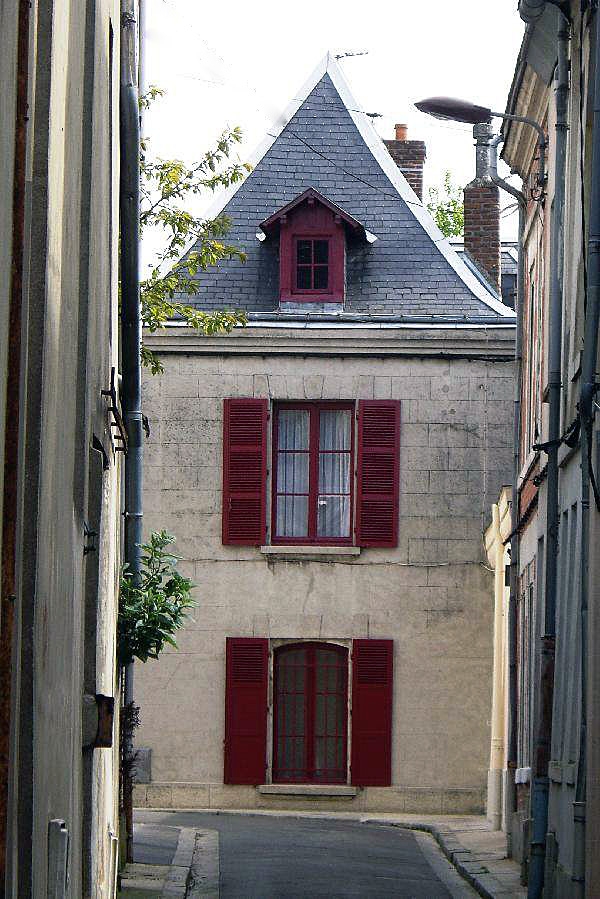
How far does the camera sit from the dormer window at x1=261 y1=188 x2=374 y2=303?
22062 millimetres

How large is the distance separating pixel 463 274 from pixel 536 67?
329 inches

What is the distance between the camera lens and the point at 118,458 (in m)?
11.6

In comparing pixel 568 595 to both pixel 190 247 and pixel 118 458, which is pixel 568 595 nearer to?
pixel 118 458

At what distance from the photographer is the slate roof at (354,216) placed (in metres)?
22.0

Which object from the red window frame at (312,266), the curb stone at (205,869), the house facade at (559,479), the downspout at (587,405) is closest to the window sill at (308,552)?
the red window frame at (312,266)

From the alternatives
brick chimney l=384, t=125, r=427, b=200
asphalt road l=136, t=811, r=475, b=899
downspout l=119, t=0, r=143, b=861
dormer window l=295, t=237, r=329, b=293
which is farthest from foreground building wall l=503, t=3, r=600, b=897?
brick chimney l=384, t=125, r=427, b=200

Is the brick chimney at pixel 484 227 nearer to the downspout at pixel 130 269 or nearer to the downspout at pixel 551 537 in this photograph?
the downspout at pixel 551 537

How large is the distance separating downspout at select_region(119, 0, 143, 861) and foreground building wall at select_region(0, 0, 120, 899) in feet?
7.89

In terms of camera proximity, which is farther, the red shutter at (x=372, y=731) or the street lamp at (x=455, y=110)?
the red shutter at (x=372, y=731)

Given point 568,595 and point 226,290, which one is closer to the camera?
point 568,595

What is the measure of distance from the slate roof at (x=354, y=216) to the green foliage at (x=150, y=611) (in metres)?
Result: 9.91

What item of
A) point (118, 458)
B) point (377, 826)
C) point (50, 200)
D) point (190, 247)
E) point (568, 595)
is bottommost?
point (377, 826)

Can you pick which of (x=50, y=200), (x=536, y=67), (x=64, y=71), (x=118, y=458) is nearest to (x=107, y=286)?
(x=118, y=458)

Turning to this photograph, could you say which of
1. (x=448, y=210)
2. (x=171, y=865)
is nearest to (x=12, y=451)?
(x=171, y=865)
